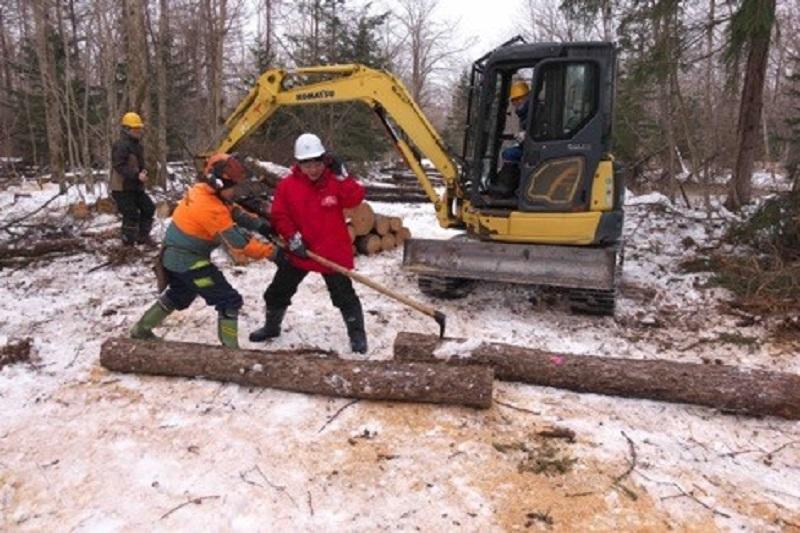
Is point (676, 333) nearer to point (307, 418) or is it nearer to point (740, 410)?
point (740, 410)

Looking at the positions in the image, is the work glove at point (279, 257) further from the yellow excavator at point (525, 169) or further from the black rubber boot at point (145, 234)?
the black rubber boot at point (145, 234)

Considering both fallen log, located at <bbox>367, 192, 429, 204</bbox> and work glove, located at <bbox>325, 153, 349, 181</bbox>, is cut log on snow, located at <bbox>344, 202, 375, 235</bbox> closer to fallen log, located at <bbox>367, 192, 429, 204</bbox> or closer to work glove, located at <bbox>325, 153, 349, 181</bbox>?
work glove, located at <bbox>325, 153, 349, 181</bbox>

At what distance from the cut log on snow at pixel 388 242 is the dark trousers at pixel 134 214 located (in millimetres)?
3283

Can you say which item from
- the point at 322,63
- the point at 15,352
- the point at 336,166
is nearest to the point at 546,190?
the point at 336,166

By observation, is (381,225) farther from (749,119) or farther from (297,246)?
(749,119)

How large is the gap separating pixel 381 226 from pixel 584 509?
231 inches

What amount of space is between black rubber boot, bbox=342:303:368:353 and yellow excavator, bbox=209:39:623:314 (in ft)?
5.12

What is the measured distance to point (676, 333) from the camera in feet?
18.9

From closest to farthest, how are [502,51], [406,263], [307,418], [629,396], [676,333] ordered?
[307,418] < [629,396] < [676,333] < [502,51] < [406,263]

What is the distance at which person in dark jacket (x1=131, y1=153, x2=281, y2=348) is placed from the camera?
437 cm

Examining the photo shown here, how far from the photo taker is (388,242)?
341 inches

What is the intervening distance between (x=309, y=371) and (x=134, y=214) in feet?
16.8

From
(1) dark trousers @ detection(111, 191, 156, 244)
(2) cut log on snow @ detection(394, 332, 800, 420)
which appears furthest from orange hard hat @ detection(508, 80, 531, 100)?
(1) dark trousers @ detection(111, 191, 156, 244)

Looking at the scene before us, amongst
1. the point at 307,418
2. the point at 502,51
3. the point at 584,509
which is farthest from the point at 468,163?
the point at 584,509
